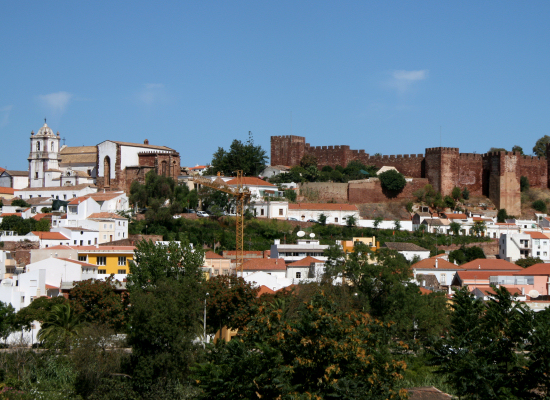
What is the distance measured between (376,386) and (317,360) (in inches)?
57.8

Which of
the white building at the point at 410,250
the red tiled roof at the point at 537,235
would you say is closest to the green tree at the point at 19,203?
the white building at the point at 410,250

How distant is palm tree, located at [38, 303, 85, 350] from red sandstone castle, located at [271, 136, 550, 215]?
135ft

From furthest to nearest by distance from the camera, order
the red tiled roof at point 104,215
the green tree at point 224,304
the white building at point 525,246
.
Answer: the white building at point 525,246 → the red tiled roof at point 104,215 → the green tree at point 224,304

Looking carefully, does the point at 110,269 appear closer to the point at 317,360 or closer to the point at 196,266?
the point at 196,266

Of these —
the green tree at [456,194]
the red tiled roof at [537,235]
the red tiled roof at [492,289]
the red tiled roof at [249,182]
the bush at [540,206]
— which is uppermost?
the red tiled roof at [249,182]

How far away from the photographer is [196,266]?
3381cm

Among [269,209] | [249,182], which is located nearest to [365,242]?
[269,209]

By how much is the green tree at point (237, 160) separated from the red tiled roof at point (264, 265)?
20.8 metres

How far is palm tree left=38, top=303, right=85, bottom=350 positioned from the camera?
86.4 feet

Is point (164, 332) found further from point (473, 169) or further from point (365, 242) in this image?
point (473, 169)

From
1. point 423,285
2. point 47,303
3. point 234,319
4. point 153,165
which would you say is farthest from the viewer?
point 153,165

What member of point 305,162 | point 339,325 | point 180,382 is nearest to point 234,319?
point 180,382

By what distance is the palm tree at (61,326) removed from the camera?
86.4 feet

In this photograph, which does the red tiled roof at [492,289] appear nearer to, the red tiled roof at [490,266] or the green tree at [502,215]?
the red tiled roof at [490,266]
